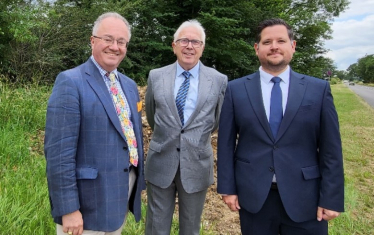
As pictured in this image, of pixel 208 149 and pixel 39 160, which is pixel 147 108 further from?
pixel 39 160

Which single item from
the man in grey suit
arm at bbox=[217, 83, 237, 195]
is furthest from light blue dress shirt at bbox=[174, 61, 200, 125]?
arm at bbox=[217, 83, 237, 195]

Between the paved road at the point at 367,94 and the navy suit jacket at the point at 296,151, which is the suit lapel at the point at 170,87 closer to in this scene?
the navy suit jacket at the point at 296,151

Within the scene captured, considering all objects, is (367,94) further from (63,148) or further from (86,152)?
(63,148)

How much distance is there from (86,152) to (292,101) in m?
1.31

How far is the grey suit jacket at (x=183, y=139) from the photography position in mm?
2328

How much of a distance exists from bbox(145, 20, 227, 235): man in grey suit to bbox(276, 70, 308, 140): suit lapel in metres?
0.67

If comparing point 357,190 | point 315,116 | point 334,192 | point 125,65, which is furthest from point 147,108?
point 125,65

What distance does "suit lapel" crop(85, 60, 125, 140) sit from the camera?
1.80m

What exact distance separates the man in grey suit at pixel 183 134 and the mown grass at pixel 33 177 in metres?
0.76

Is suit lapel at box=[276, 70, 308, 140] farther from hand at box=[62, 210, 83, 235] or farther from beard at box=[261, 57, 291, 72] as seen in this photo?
hand at box=[62, 210, 83, 235]

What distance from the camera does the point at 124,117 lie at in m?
1.99

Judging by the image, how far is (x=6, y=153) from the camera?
4301 mm

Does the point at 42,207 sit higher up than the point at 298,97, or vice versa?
the point at 298,97

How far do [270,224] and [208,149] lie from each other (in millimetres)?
750
